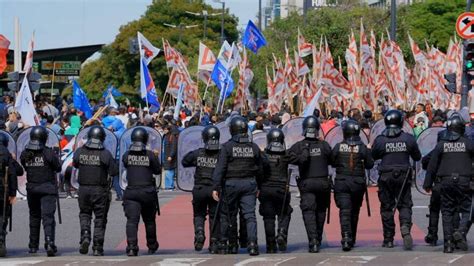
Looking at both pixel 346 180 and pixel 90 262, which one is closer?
pixel 90 262

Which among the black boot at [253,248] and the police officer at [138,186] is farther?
A: the police officer at [138,186]

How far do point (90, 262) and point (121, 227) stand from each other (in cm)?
470

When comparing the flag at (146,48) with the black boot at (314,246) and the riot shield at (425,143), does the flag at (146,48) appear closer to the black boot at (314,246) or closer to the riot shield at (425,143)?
the riot shield at (425,143)

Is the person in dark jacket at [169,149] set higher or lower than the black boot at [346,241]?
higher

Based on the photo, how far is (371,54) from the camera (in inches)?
1489

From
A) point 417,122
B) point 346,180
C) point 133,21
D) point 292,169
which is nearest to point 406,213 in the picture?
point 346,180

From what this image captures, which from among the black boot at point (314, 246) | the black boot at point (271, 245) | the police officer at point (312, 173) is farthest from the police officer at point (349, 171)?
the black boot at point (271, 245)

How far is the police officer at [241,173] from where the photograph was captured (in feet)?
52.6

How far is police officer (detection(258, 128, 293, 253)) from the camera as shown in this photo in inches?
649

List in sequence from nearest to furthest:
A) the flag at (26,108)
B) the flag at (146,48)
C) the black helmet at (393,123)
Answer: the black helmet at (393,123), the flag at (26,108), the flag at (146,48)

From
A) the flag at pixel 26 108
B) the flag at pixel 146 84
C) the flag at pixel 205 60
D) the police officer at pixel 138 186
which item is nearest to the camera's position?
the police officer at pixel 138 186

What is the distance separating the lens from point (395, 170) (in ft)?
54.5

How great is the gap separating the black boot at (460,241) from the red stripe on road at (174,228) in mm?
3764

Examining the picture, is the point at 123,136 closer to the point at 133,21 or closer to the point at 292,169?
the point at 292,169
